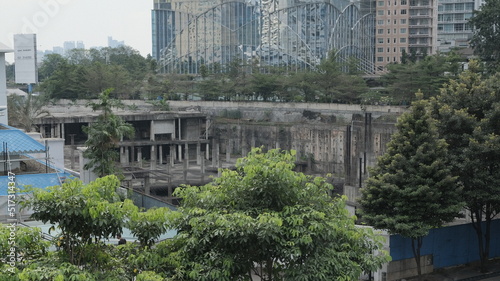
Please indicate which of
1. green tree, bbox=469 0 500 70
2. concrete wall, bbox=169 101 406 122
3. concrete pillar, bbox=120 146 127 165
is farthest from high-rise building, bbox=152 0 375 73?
green tree, bbox=469 0 500 70

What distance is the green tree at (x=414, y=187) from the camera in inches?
850

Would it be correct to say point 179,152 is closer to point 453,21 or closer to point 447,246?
point 447,246

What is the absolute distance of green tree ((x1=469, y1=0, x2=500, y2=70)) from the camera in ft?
166

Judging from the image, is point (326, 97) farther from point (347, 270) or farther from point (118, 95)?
point (347, 270)

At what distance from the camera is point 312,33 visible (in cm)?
8450

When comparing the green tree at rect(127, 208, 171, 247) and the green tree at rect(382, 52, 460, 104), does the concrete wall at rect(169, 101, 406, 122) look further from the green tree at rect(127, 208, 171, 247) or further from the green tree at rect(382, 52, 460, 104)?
the green tree at rect(127, 208, 171, 247)

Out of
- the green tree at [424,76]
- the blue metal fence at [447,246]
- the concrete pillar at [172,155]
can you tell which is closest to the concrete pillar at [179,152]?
the concrete pillar at [172,155]

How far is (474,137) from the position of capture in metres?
23.0

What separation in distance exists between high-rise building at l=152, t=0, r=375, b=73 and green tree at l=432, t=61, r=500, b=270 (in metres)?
54.9

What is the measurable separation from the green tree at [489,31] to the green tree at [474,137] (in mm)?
27833

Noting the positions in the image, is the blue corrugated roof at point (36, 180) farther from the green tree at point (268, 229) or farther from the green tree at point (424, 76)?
the green tree at point (424, 76)

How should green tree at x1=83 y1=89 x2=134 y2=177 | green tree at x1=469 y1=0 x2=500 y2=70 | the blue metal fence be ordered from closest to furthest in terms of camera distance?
the blue metal fence → green tree at x1=83 y1=89 x2=134 y2=177 → green tree at x1=469 y1=0 x2=500 y2=70

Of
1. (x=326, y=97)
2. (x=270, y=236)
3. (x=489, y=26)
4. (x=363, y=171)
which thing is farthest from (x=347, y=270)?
(x=326, y=97)

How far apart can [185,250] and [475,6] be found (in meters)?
93.0
